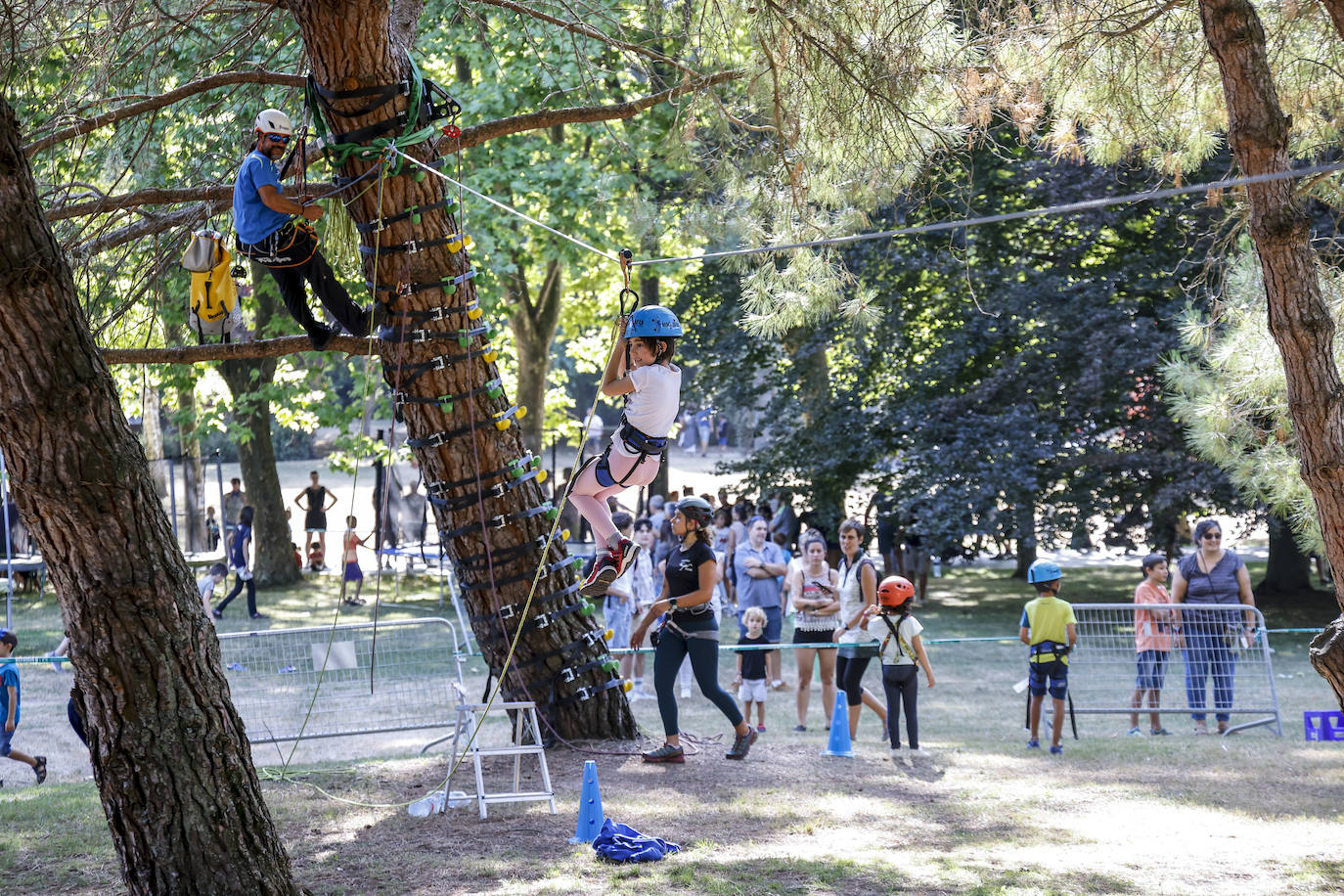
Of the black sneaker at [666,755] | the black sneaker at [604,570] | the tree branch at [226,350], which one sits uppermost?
the tree branch at [226,350]

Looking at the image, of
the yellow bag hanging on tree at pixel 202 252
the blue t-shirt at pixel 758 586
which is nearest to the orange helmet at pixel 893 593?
the blue t-shirt at pixel 758 586

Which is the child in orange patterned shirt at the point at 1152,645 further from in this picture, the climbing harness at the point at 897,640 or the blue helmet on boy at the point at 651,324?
the blue helmet on boy at the point at 651,324

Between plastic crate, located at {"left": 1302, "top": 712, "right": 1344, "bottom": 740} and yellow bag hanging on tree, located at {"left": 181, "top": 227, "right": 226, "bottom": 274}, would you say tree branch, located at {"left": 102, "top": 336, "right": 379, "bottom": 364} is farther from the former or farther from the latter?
plastic crate, located at {"left": 1302, "top": 712, "right": 1344, "bottom": 740}

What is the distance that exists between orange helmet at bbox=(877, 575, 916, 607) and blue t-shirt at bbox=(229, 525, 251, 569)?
11.9m

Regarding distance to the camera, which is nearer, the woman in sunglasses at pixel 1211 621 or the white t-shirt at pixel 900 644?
the white t-shirt at pixel 900 644

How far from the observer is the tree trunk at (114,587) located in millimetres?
4590

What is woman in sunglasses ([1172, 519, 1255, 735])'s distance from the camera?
10070mm

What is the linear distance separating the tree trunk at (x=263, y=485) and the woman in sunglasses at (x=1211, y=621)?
51.7 ft

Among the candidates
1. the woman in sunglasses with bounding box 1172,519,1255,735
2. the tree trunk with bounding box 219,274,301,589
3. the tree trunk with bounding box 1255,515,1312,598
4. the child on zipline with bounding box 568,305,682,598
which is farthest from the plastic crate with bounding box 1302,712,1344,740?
the tree trunk with bounding box 219,274,301,589

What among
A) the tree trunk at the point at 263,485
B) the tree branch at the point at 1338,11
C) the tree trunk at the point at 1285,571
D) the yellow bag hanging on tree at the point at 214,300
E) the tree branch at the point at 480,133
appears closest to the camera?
the tree branch at the point at 1338,11

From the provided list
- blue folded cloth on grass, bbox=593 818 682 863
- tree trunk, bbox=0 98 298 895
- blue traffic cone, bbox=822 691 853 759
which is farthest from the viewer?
blue traffic cone, bbox=822 691 853 759

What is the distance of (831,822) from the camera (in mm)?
6812

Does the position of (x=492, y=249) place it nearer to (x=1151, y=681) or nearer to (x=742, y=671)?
(x=742, y=671)

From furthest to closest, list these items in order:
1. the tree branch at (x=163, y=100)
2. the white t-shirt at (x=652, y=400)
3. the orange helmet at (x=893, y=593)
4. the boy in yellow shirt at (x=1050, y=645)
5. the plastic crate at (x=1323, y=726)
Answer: the plastic crate at (x=1323, y=726), the boy in yellow shirt at (x=1050, y=645), the orange helmet at (x=893, y=593), the tree branch at (x=163, y=100), the white t-shirt at (x=652, y=400)
